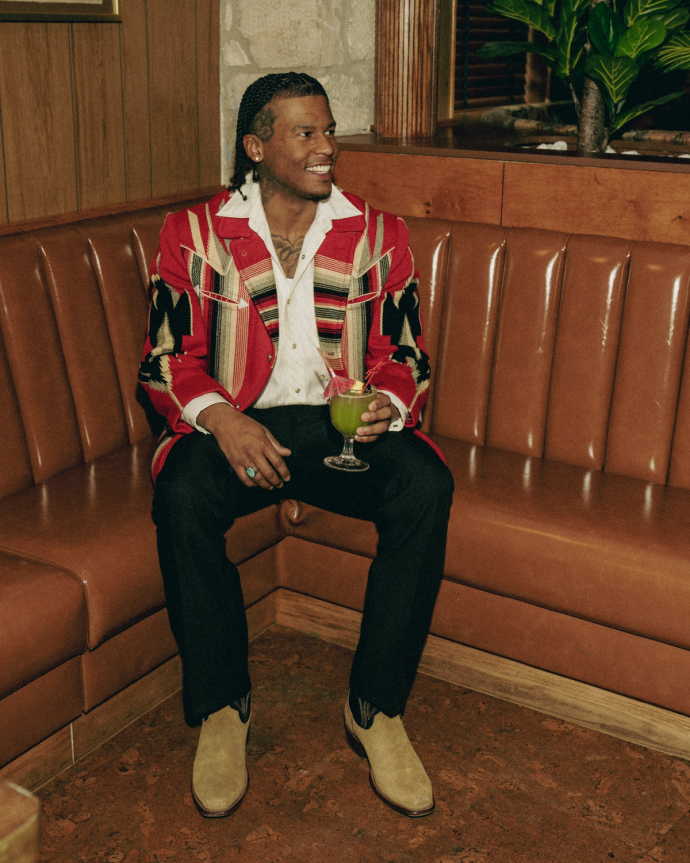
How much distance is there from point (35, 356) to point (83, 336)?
14 cm

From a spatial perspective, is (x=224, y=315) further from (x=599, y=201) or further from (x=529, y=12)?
(x=529, y=12)

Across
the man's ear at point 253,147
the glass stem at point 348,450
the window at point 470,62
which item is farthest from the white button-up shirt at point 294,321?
the window at point 470,62

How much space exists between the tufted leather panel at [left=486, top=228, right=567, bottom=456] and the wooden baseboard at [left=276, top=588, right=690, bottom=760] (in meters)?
0.54

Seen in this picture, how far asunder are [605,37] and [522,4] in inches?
11.0

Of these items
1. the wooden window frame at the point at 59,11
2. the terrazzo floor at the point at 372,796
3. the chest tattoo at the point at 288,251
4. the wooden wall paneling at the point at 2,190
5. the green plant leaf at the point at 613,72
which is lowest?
the terrazzo floor at the point at 372,796

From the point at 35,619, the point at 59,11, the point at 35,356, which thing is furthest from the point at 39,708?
the point at 59,11

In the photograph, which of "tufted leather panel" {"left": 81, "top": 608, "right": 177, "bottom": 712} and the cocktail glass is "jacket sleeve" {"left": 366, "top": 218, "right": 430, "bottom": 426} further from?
"tufted leather panel" {"left": 81, "top": 608, "right": 177, "bottom": 712}

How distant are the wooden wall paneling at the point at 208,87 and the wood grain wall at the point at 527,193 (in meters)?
0.39

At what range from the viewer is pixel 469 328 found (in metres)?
2.38

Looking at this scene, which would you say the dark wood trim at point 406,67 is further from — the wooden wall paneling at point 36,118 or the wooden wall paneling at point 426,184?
the wooden wall paneling at point 36,118

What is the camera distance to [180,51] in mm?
2641

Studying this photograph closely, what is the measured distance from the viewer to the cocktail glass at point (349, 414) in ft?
6.09

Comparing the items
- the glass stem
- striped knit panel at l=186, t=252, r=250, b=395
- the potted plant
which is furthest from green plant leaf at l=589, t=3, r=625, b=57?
the glass stem

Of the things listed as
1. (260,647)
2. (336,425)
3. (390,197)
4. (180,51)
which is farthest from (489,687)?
(180,51)
